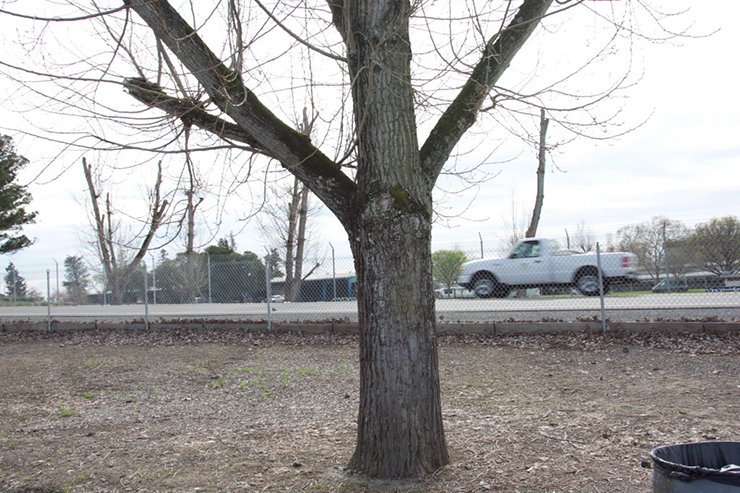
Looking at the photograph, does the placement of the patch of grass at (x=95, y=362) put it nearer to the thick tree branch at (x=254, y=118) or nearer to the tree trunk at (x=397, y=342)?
the thick tree branch at (x=254, y=118)

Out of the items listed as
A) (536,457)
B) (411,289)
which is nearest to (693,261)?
(536,457)

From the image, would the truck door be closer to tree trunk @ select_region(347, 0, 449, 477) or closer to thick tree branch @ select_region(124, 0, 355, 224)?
tree trunk @ select_region(347, 0, 449, 477)

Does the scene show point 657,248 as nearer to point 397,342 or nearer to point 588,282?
point 588,282

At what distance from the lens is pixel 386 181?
3180mm

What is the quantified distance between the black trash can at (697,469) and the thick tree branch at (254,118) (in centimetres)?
216

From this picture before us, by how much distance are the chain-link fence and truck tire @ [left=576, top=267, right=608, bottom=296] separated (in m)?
0.02

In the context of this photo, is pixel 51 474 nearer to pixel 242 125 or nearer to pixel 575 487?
pixel 242 125

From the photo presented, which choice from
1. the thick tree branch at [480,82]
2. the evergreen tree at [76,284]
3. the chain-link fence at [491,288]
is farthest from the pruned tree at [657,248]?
the evergreen tree at [76,284]

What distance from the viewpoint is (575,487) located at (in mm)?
2889

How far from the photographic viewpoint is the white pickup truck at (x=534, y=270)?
1106 centimetres

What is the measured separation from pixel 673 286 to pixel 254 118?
8233 mm

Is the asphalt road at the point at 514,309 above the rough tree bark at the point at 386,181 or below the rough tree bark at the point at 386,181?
below

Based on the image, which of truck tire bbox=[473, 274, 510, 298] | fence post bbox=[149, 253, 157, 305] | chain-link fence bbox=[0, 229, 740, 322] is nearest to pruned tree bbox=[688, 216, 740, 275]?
chain-link fence bbox=[0, 229, 740, 322]

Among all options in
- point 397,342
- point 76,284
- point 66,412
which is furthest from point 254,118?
point 76,284
